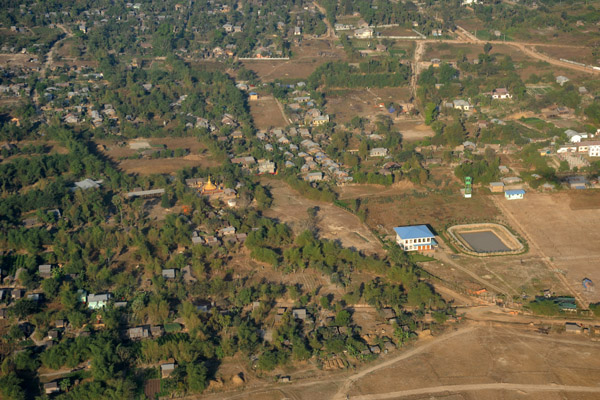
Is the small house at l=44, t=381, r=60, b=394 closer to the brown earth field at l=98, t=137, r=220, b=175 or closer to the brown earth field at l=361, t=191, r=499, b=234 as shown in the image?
the brown earth field at l=361, t=191, r=499, b=234

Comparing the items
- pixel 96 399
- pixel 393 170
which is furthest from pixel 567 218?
pixel 96 399

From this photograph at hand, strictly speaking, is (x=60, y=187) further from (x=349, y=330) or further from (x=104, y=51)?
(x=104, y=51)

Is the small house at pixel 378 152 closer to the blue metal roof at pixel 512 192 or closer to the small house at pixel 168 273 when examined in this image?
the blue metal roof at pixel 512 192

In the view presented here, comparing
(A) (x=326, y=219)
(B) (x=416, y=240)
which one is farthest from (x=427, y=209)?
(A) (x=326, y=219)

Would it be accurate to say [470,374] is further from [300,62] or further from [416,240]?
[300,62]

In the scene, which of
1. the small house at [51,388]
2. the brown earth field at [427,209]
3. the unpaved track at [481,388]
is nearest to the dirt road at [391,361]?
the unpaved track at [481,388]

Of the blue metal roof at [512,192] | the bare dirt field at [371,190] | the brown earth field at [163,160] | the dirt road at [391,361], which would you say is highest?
the blue metal roof at [512,192]
